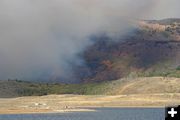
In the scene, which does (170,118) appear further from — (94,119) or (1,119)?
(1,119)

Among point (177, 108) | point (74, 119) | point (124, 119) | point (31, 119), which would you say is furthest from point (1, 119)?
point (177, 108)

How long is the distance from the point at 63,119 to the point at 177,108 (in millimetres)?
124867

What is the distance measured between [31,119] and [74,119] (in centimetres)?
1116

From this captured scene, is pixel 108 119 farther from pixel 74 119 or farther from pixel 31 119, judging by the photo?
pixel 31 119

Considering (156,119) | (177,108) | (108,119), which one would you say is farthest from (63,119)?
(177,108)

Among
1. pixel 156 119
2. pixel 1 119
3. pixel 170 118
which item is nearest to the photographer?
pixel 170 118

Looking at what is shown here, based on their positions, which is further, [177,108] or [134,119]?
[134,119]

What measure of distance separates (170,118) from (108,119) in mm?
124145

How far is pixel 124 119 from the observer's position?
5266 inches

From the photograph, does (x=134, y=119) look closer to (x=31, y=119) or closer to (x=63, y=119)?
(x=63, y=119)

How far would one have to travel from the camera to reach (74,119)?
137 meters

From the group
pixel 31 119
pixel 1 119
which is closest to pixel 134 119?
pixel 31 119

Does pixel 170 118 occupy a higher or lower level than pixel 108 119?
lower

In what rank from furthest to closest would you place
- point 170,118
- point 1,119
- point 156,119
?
point 1,119
point 156,119
point 170,118
